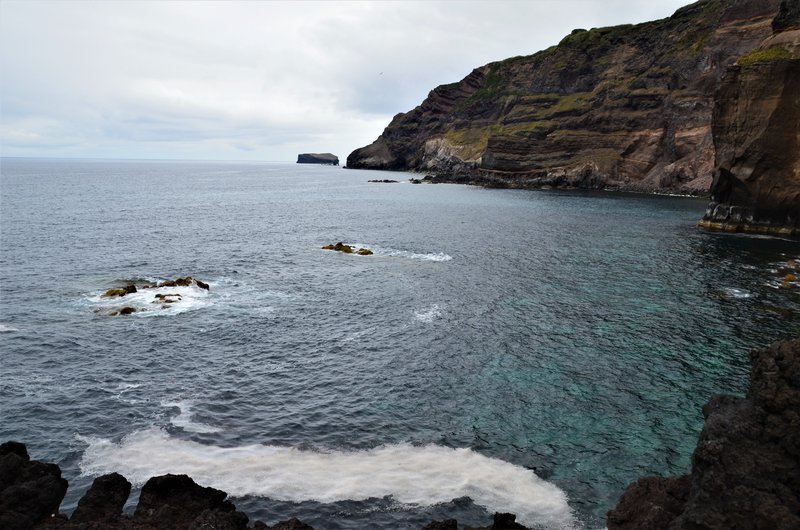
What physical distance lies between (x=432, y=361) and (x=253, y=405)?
504 inches

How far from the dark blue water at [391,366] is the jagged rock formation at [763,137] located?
6390mm

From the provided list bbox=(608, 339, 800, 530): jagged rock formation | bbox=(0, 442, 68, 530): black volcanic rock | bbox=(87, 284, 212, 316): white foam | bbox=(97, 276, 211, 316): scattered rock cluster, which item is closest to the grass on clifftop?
bbox=(608, 339, 800, 530): jagged rock formation

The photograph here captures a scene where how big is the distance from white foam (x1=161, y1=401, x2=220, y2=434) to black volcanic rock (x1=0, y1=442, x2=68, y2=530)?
337 inches

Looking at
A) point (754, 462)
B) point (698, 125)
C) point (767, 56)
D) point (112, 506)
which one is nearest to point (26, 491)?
point (112, 506)

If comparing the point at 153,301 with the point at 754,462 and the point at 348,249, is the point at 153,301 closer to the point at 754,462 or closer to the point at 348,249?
the point at 348,249

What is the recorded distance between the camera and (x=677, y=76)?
543ft

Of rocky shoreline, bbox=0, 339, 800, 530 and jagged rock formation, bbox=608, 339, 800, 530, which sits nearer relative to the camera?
jagged rock formation, bbox=608, 339, 800, 530

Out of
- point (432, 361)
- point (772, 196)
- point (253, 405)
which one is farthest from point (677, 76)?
point (253, 405)

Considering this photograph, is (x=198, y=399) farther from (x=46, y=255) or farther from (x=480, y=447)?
(x=46, y=255)

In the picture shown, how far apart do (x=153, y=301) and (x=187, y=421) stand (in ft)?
80.9

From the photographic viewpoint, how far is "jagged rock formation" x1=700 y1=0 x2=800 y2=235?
251ft

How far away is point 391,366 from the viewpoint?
122 ft

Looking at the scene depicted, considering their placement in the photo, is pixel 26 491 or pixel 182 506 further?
pixel 182 506

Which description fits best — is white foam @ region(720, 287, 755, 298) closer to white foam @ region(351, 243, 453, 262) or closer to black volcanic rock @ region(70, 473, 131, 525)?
white foam @ region(351, 243, 453, 262)
